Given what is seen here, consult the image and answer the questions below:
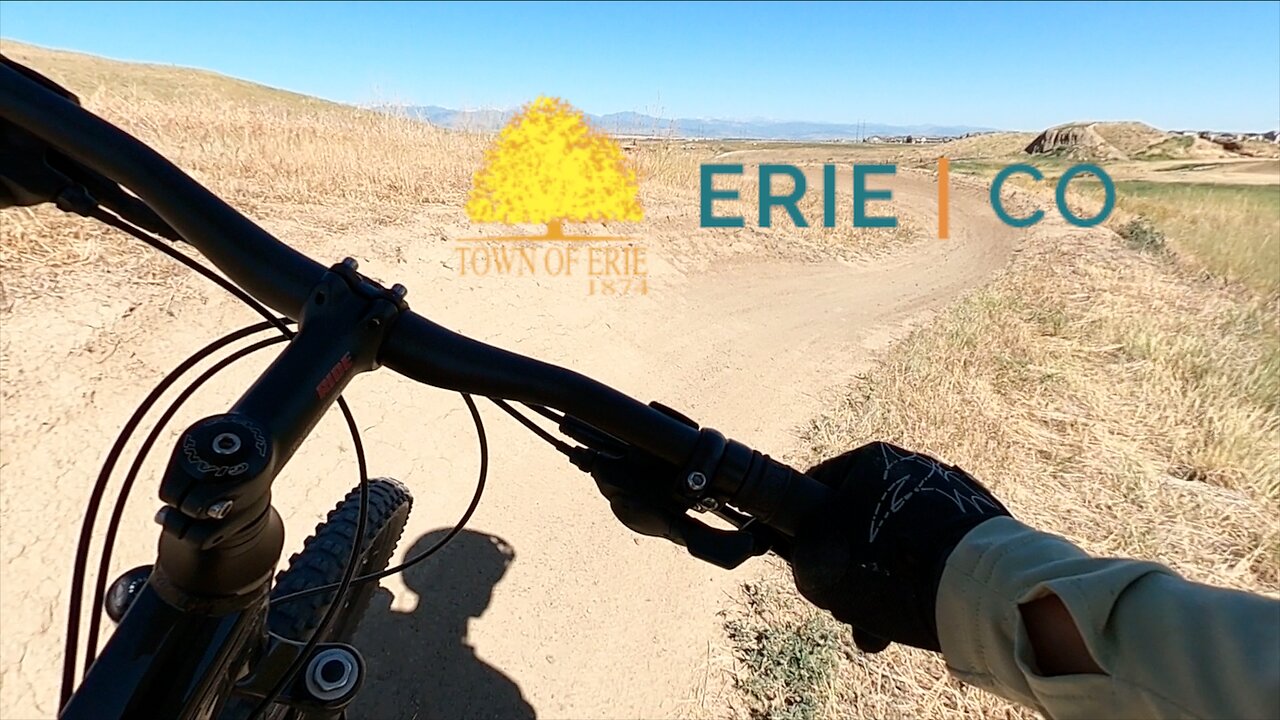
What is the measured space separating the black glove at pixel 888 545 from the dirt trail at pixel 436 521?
6.55ft

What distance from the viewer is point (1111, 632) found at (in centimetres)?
96

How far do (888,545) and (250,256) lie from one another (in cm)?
118

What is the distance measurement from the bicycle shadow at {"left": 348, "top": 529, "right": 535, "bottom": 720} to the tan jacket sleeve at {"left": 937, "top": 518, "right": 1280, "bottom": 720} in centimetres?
228

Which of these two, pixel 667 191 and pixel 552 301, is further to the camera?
pixel 667 191

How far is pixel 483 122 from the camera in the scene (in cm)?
1077

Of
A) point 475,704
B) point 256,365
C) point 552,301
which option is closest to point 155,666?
point 475,704

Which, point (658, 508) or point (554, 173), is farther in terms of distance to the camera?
point (554, 173)

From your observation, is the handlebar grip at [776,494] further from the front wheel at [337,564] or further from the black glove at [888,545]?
the front wheel at [337,564]

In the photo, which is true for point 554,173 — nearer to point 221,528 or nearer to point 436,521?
point 436,521

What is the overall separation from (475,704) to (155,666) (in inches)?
87.8

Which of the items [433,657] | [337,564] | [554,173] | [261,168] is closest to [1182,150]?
[554,173]

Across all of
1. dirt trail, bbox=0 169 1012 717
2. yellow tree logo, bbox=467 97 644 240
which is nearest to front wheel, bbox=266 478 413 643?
dirt trail, bbox=0 169 1012 717

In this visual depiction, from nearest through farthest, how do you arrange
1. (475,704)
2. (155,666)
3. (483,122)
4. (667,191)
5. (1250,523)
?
(155,666), (475,704), (1250,523), (483,122), (667,191)

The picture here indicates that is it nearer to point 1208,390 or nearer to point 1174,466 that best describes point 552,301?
point 1174,466
